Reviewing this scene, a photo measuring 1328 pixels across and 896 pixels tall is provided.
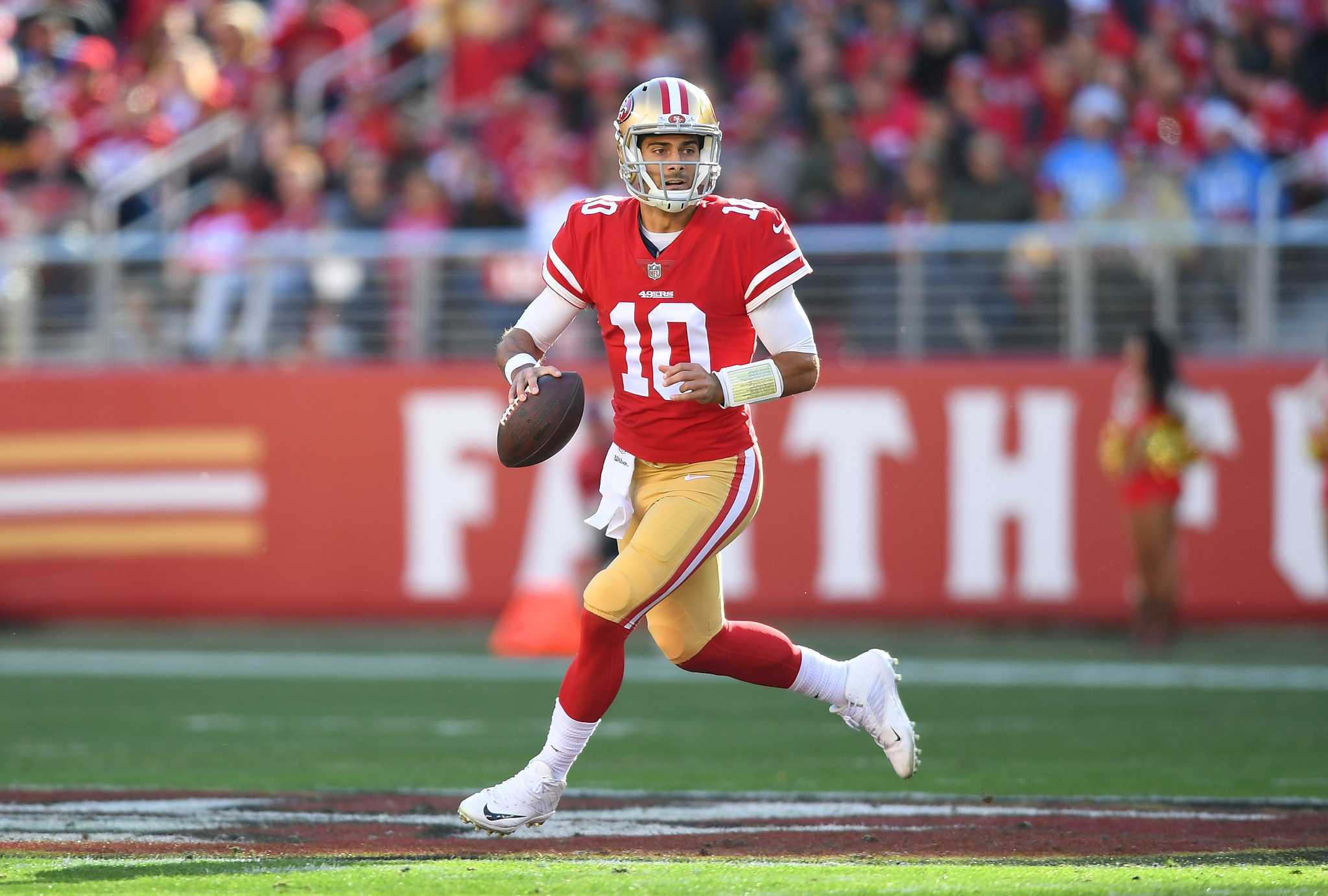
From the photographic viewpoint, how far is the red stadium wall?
1223 centimetres

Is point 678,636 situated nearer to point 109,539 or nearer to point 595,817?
point 595,817

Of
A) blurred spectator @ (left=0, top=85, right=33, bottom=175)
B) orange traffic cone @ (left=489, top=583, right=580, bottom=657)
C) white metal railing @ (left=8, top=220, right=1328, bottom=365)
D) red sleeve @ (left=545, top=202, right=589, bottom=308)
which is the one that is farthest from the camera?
blurred spectator @ (left=0, top=85, right=33, bottom=175)

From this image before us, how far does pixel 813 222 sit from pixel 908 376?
122 cm

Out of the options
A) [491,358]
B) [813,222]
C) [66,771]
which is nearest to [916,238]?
[813,222]

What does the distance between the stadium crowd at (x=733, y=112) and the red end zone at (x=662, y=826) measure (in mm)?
6768

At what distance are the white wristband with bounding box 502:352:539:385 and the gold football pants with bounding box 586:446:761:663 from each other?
0.44m

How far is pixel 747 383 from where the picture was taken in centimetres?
550

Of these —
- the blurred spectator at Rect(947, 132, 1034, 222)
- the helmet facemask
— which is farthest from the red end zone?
the blurred spectator at Rect(947, 132, 1034, 222)

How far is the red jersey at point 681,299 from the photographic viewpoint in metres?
5.61

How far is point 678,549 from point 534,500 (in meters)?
7.43

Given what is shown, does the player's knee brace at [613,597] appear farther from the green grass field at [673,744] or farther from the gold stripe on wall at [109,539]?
the gold stripe on wall at [109,539]

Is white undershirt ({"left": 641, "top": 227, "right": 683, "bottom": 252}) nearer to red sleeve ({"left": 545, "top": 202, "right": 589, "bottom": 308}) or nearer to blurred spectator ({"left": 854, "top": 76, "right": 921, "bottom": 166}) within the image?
red sleeve ({"left": 545, "top": 202, "right": 589, "bottom": 308})

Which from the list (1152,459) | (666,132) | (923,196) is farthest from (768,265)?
(923,196)

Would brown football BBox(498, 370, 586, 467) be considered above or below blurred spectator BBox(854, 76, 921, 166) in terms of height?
below
